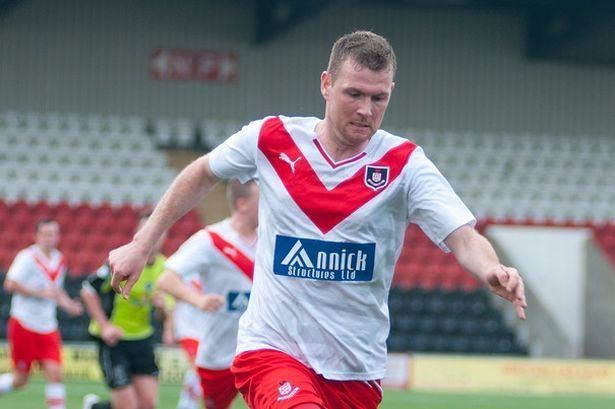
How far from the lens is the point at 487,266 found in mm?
4453

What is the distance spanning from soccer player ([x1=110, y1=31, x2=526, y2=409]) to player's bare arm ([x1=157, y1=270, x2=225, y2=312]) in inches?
94.7

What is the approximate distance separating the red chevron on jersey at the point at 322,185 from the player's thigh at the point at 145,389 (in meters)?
5.10

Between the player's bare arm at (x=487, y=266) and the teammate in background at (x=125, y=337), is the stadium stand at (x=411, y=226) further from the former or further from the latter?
the player's bare arm at (x=487, y=266)

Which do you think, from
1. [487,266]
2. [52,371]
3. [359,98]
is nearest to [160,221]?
[359,98]

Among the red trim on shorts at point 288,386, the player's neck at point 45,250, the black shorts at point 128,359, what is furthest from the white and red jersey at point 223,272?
the player's neck at point 45,250

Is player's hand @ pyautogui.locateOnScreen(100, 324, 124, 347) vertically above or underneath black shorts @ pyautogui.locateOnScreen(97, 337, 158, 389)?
above

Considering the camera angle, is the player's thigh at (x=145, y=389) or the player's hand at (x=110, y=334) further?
the player's thigh at (x=145, y=389)

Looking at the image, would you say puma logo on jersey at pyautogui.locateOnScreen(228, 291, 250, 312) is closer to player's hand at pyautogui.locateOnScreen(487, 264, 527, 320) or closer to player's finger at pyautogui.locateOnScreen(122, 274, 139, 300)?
player's finger at pyautogui.locateOnScreen(122, 274, 139, 300)

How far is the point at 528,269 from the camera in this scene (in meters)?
21.8

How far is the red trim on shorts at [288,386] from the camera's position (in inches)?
193

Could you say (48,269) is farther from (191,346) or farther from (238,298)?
(238,298)

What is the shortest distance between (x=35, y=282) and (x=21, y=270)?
302 millimetres

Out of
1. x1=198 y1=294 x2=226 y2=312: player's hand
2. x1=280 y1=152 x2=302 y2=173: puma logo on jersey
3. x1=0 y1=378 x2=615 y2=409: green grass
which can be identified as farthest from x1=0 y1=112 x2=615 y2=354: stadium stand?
x1=280 y1=152 x2=302 y2=173: puma logo on jersey

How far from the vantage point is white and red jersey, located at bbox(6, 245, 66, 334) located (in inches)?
494
